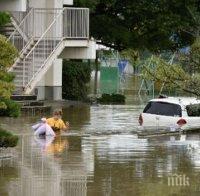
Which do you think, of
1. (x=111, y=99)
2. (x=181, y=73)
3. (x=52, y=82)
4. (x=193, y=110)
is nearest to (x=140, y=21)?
(x=111, y=99)

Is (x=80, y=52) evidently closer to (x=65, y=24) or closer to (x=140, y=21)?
(x=65, y=24)

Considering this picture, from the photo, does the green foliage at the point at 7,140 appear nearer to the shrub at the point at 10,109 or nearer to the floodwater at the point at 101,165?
the floodwater at the point at 101,165

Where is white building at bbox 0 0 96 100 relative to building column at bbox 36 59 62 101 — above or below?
above

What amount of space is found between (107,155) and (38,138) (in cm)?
454

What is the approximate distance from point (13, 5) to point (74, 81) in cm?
1042

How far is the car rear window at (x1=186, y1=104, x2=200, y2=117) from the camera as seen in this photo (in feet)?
88.6

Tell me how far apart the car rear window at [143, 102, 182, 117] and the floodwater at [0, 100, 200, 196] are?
998mm

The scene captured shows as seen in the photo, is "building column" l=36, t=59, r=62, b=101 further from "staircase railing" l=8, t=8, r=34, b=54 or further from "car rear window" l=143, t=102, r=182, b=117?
"car rear window" l=143, t=102, r=182, b=117

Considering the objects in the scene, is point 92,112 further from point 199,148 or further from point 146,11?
point 199,148

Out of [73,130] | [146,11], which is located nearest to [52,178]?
[73,130]

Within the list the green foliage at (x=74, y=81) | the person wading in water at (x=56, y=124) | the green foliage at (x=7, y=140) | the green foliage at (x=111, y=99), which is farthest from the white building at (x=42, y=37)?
the green foliage at (x=7, y=140)

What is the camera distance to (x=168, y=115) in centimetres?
2689

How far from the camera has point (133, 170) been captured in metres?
16.8

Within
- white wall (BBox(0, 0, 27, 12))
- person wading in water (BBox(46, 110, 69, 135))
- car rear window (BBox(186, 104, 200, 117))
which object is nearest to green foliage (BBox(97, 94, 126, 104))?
white wall (BBox(0, 0, 27, 12))
